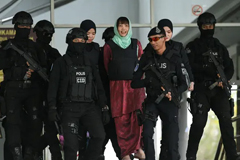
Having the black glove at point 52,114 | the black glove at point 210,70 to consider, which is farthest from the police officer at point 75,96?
the black glove at point 210,70

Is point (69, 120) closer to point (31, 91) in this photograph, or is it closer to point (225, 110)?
point (31, 91)

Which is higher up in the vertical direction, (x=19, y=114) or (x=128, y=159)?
(x=19, y=114)

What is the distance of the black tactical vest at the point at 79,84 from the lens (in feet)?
28.5

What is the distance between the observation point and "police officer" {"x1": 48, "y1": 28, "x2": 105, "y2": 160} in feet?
28.4

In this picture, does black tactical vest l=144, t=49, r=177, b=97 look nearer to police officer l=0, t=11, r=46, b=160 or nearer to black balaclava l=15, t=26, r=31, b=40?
police officer l=0, t=11, r=46, b=160

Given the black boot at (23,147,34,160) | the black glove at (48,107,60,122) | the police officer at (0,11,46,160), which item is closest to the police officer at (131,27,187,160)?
the black glove at (48,107,60,122)

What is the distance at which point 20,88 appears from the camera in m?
9.10

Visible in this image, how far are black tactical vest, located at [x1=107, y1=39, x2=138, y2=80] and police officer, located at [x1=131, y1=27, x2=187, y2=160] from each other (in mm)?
485

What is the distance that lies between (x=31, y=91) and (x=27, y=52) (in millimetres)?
502

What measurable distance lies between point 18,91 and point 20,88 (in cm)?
5

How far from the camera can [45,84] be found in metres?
9.38

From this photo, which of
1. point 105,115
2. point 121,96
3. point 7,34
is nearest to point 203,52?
point 121,96

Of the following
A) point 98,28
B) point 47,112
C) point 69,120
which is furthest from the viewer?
A: point 98,28

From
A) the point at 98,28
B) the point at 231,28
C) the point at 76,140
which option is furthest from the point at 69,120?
the point at 231,28
